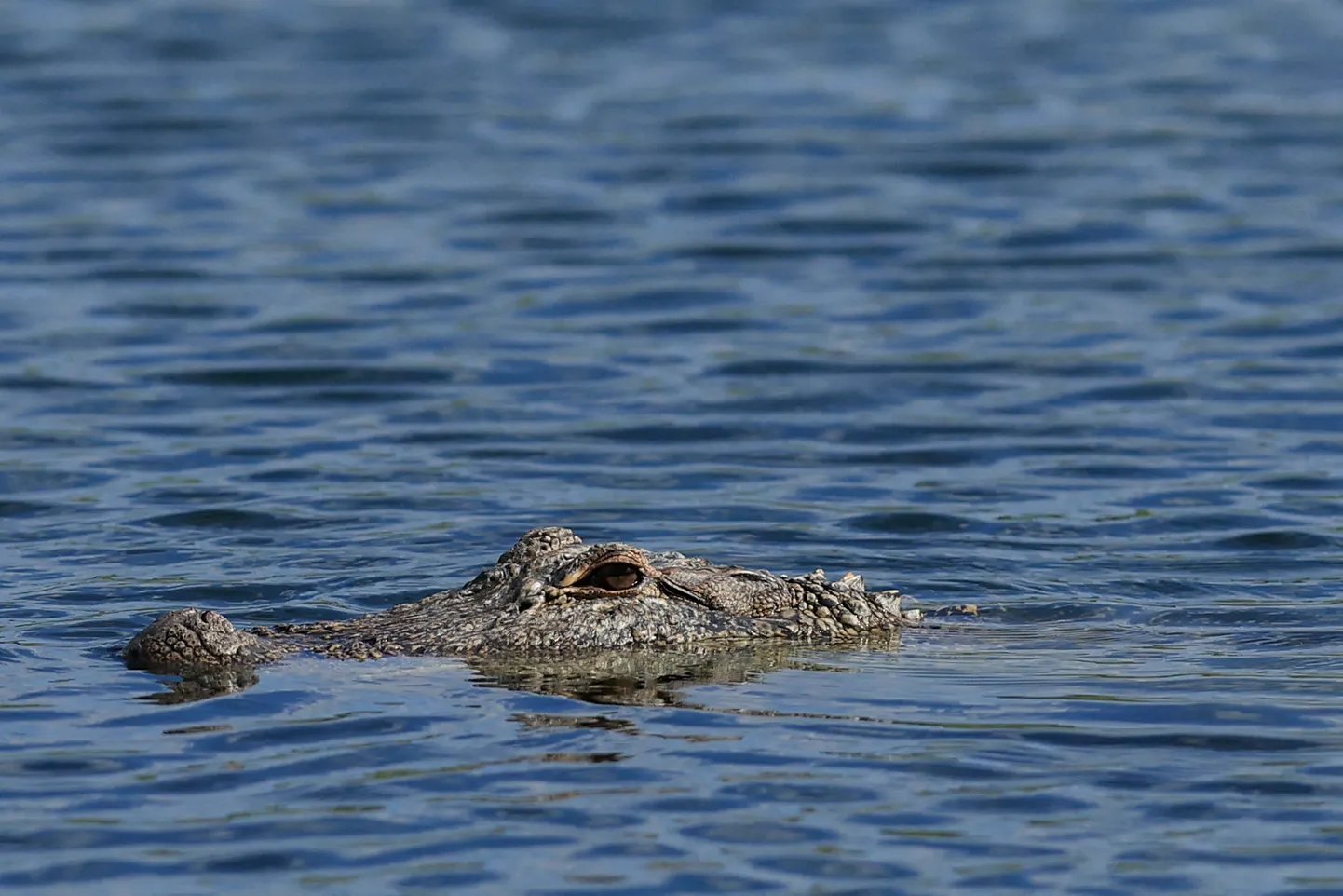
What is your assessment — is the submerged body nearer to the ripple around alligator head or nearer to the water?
Answer: the ripple around alligator head

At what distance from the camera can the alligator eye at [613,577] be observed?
11.7 meters

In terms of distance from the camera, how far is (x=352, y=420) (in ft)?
61.3

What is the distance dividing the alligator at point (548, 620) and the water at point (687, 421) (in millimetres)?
239

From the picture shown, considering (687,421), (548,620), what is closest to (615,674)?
(548,620)

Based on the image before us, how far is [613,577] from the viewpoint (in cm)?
1176

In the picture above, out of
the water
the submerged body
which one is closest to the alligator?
the submerged body

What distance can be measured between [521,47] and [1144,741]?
25.9 metres

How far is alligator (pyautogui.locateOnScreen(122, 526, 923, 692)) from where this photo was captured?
1123cm

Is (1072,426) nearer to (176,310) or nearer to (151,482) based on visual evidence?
(151,482)

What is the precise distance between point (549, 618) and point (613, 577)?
0.38 m

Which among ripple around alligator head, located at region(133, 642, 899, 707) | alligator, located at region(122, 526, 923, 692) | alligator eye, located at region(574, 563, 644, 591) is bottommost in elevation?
ripple around alligator head, located at region(133, 642, 899, 707)

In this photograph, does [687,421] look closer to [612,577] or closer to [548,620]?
[612,577]

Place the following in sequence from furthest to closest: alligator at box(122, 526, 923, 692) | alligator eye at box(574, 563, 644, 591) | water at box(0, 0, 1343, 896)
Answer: alligator eye at box(574, 563, 644, 591) < alligator at box(122, 526, 923, 692) < water at box(0, 0, 1343, 896)

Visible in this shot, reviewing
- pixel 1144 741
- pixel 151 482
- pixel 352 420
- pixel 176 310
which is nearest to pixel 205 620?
pixel 1144 741
